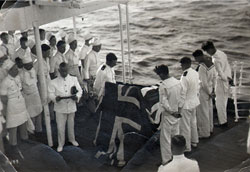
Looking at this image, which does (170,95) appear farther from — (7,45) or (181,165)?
(7,45)

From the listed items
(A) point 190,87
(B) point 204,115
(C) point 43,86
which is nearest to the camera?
(A) point 190,87

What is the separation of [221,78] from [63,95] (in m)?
1.75

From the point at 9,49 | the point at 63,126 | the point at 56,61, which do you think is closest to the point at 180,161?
the point at 63,126

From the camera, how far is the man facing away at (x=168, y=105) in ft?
13.9

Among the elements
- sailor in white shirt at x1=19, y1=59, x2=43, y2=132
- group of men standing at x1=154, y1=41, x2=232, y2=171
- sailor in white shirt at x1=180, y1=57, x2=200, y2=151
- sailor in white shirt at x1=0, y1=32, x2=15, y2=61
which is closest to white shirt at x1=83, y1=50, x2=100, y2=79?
sailor in white shirt at x1=19, y1=59, x2=43, y2=132

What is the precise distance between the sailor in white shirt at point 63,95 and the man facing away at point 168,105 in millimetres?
967

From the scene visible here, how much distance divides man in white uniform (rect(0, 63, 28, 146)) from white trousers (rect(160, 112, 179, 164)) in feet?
4.90

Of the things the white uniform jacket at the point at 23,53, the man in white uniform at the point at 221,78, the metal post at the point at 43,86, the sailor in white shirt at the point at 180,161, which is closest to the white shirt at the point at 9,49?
the white uniform jacket at the point at 23,53

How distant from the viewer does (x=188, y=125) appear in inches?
184

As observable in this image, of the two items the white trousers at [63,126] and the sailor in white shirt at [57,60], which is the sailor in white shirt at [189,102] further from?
the sailor in white shirt at [57,60]

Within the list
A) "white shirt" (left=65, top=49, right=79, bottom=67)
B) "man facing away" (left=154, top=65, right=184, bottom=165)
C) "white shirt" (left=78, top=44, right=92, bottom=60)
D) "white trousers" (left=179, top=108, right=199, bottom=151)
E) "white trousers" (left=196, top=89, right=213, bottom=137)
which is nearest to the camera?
"man facing away" (left=154, top=65, right=184, bottom=165)

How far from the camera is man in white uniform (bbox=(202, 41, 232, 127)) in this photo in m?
4.84

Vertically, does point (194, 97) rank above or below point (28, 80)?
below

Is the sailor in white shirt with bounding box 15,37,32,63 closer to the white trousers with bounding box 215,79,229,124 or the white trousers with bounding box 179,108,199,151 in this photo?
the white trousers with bounding box 179,108,199,151
